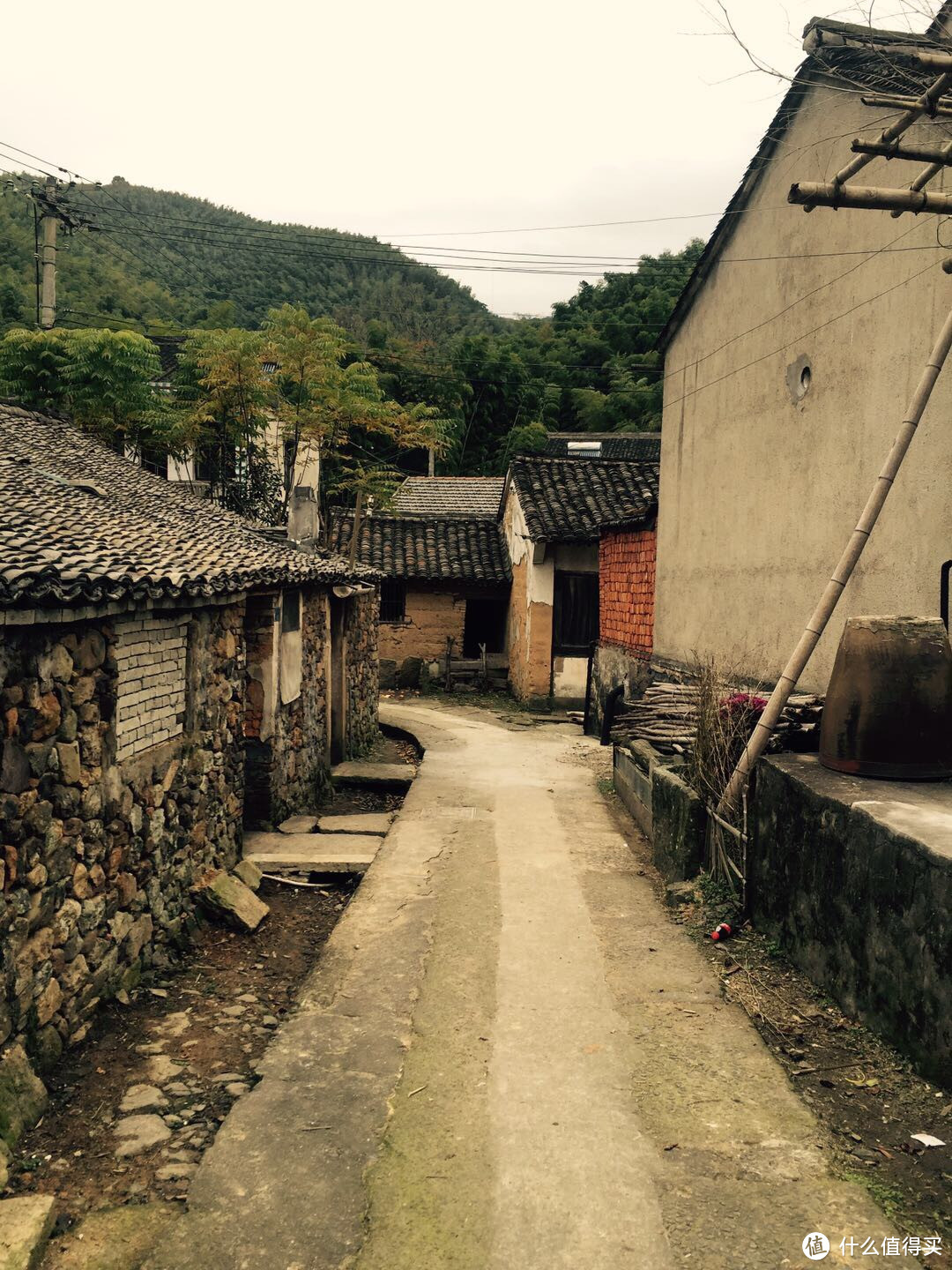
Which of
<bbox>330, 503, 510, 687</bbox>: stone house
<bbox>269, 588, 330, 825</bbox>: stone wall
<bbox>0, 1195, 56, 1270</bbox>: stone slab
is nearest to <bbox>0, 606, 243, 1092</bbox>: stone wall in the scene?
<bbox>0, 1195, 56, 1270</bbox>: stone slab

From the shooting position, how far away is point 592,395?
3812 cm

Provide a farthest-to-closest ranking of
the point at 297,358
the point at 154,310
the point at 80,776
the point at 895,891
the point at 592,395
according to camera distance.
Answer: the point at 592,395, the point at 154,310, the point at 297,358, the point at 80,776, the point at 895,891

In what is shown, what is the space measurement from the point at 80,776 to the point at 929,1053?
4131mm

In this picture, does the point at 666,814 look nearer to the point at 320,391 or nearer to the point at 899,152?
the point at 899,152

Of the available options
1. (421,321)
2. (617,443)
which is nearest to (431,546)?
(617,443)

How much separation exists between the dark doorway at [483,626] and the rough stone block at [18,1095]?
17.6 metres

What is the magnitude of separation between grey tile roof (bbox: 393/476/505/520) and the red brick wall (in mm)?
10939

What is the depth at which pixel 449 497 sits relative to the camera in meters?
27.7

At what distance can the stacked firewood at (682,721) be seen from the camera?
6074mm

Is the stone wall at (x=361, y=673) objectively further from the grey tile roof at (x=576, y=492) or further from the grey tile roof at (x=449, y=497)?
the grey tile roof at (x=449, y=497)

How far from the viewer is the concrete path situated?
9.89 feet

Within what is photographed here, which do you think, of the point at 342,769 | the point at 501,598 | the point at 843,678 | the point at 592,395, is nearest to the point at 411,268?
the point at 592,395

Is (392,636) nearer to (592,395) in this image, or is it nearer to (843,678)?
(843,678)

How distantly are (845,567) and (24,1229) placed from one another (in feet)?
18.0
